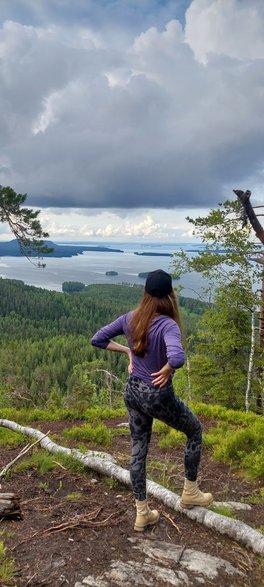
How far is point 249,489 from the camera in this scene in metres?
6.36

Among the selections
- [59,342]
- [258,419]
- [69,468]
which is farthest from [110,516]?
[59,342]

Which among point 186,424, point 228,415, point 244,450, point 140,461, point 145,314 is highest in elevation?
point 145,314

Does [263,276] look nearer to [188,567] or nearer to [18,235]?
[18,235]

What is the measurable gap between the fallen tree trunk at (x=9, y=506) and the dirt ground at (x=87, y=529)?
0.07 metres

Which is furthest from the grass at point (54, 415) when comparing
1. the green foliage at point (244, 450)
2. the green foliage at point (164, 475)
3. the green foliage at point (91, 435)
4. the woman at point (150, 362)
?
the woman at point (150, 362)

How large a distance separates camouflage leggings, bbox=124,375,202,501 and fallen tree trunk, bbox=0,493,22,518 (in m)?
1.31

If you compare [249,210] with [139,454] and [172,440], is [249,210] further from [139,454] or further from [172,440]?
[139,454]

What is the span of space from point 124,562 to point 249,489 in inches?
120

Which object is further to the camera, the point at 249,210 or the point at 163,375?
the point at 249,210

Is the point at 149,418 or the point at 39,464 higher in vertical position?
the point at 149,418

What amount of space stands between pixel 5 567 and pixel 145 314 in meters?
2.52

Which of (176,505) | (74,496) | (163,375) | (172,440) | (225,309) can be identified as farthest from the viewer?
(225,309)

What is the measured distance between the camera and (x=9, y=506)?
4664 mm

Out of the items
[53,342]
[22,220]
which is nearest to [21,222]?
[22,220]
